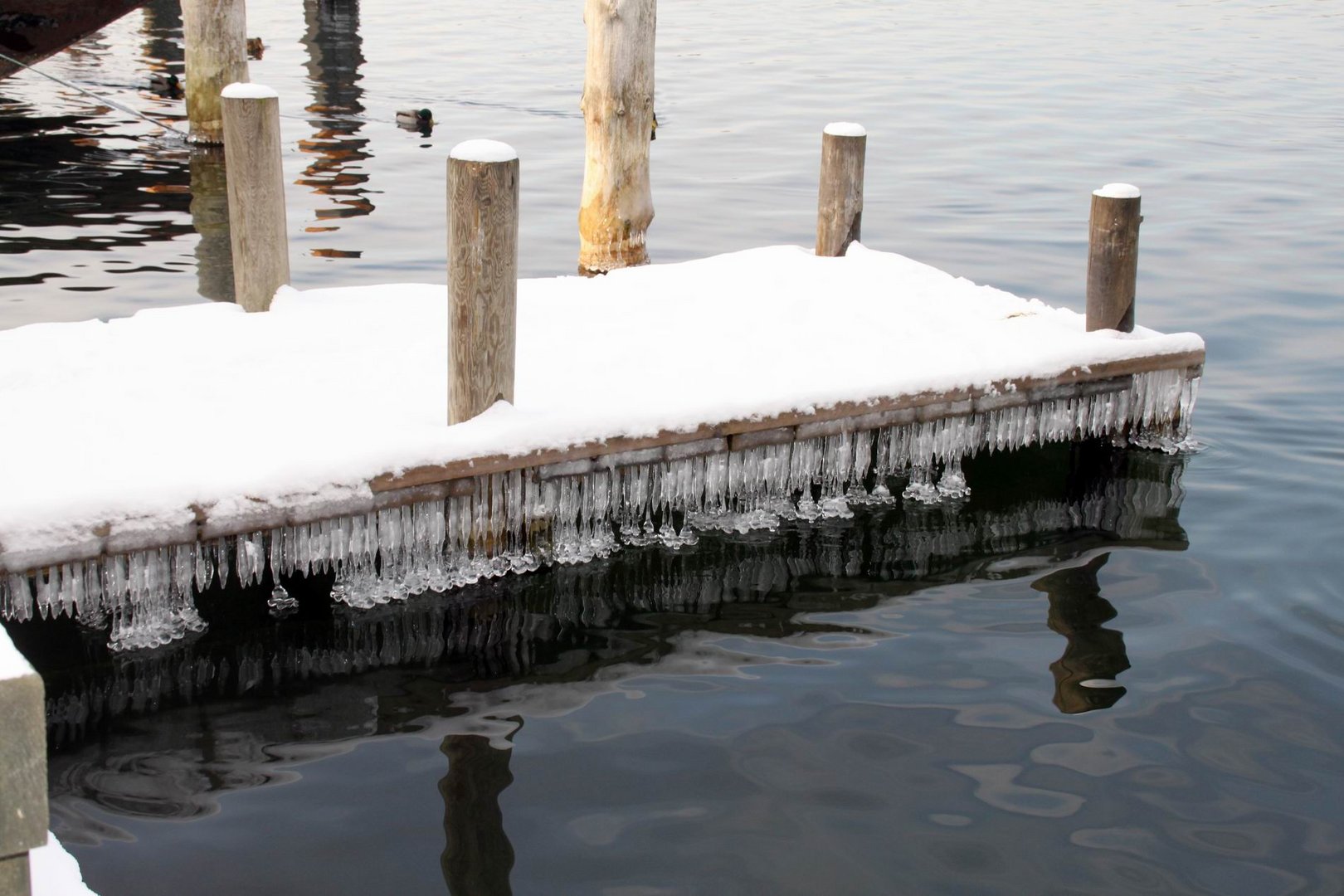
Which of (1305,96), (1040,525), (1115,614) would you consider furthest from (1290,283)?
(1305,96)

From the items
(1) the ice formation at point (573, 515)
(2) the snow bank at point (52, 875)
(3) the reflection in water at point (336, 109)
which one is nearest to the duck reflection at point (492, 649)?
(1) the ice formation at point (573, 515)

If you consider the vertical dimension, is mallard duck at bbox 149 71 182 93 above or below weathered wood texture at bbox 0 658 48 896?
above

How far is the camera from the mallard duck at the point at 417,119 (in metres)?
17.0

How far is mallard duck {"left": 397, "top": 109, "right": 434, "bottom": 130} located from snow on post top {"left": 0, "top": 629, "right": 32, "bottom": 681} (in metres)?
15.1

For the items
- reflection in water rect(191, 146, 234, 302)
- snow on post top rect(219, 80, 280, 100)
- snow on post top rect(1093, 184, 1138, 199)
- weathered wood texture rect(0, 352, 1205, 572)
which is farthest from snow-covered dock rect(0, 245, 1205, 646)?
reflection in water rect(191, 146, 234, 302)

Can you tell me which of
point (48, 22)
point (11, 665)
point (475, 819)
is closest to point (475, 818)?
point (475, 819)

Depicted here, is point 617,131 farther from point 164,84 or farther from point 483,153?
point 164,84

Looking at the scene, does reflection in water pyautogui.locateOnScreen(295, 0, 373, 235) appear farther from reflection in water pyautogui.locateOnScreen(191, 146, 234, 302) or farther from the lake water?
the lake water

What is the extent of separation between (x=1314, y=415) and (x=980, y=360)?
2.85m

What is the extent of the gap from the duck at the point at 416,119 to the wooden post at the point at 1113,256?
11207mm

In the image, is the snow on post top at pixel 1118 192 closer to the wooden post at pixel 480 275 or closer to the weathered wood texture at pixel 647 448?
the weathered wood texture at pixel 647 448

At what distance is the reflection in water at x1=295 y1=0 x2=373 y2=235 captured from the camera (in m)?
14.2

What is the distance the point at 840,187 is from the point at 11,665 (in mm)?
7113

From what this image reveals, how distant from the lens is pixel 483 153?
18.2ft
